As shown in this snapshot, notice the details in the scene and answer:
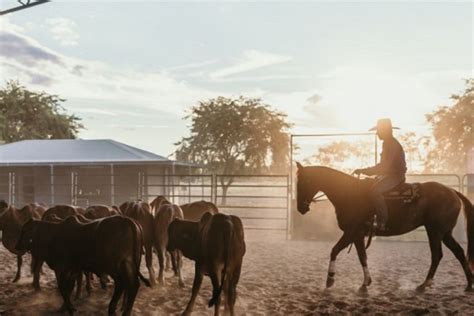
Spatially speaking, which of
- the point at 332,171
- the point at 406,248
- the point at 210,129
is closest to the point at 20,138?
the point at 210,129

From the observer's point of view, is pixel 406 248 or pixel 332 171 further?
pixel 406 248

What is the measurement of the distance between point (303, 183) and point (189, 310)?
2937 millimetres

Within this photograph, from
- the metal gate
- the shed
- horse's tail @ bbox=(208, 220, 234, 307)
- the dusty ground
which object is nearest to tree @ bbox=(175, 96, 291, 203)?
the metal gate

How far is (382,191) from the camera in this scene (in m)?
7.44

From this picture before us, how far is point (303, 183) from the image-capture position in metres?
7.95

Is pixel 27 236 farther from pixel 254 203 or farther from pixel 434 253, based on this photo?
pixel 254 203

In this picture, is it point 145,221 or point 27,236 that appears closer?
point 27,236

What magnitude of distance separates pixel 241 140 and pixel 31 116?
1575 centimetres

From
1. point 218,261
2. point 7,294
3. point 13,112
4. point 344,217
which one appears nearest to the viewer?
point 218,261

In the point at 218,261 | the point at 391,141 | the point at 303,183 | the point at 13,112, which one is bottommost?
the point at 218,261

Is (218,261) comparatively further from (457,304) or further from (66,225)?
(457,304)

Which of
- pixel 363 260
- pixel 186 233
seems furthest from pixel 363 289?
pixel 186 233

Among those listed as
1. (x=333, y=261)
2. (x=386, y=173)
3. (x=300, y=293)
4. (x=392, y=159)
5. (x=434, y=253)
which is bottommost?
(x=300, y=293)

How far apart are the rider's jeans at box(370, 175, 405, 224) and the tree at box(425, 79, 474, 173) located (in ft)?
85.2
